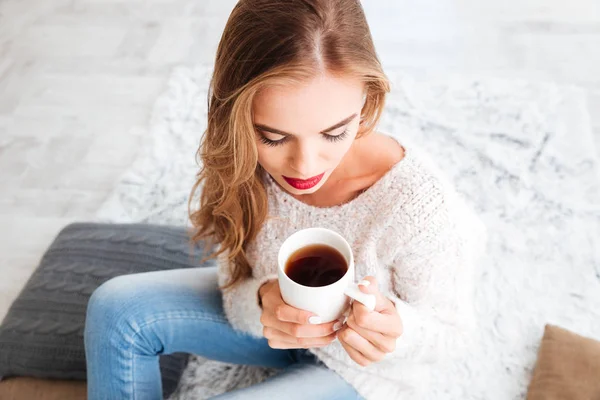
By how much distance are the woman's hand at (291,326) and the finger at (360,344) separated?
0.02 m

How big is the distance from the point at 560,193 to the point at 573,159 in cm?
16

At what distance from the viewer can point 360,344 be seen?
0.87 metres

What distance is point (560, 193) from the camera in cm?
175

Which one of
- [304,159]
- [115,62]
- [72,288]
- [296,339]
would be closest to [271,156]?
[304,159]

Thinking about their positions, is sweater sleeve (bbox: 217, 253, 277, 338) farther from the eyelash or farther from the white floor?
the white floor

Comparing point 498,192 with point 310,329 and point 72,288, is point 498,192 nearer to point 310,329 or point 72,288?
point 310,329

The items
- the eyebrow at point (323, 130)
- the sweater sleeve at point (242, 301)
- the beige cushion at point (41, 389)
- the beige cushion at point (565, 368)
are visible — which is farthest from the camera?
the beige cushion at point (41, 389)

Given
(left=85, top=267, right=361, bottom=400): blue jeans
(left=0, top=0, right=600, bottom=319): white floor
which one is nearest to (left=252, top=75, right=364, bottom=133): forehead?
(left=85, top=267, right=361, bottom=400): blue jeans

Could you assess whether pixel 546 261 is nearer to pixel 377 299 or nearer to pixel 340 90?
pixel 377 299

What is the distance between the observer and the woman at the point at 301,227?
823 millimetres

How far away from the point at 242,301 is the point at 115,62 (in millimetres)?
1649

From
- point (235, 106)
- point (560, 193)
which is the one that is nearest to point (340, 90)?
A: point (235, 106)

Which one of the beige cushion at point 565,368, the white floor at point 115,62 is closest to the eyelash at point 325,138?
the beige cushion at point 565,368

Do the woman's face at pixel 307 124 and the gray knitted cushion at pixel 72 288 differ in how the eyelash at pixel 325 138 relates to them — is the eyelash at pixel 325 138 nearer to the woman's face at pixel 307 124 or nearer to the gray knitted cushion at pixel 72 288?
the woman's face at pixel 307 124
